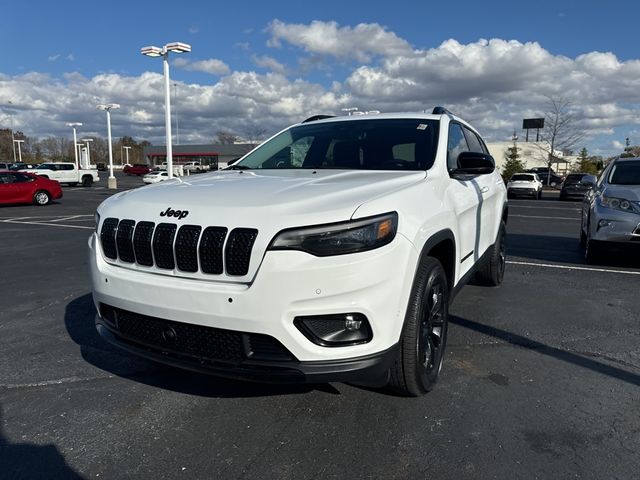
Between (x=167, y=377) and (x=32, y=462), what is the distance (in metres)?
1.05

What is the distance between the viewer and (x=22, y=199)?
66.3 ft

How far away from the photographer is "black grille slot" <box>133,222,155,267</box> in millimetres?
2688

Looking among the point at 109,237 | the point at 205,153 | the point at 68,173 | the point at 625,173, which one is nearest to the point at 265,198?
the point at 109,237

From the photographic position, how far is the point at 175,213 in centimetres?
264

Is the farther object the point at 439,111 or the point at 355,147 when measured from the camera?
the point at 439,111

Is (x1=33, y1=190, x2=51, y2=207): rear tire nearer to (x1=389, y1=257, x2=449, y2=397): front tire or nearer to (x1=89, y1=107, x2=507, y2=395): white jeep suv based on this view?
(x1=89, y1=107, x2=507, y2=395): white jeep suv

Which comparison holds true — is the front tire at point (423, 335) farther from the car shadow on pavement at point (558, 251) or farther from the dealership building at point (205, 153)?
the dealership building at point (205, 153)

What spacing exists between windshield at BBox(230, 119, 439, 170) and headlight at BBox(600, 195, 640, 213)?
4100mm

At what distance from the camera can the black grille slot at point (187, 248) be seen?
2514mm

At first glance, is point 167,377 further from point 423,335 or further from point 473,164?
point 473,164

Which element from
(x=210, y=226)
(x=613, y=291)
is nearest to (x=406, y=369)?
(x=210, y=226)

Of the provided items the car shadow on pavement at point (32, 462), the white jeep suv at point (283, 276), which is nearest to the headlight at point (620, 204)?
the white jeep suv at point (283, 276)

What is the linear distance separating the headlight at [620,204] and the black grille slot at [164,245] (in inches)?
248

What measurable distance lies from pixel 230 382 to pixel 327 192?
1.53 m
